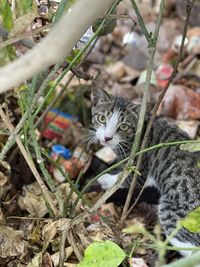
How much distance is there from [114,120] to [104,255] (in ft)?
5.38

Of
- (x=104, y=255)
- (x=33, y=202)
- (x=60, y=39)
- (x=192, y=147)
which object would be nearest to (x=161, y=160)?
(x=33, y=202)

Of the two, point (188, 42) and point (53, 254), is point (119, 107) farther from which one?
point (188, 42)

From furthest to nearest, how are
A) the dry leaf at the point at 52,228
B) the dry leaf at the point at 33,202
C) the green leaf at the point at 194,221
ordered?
the dry leaf at the point at 33,202 < the dry leaf at the point at 52,228 < the green leaf at the point at 194,221

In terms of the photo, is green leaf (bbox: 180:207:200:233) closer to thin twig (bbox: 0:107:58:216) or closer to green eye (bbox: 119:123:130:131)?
thin twig (bbox: 0:107:58:216)

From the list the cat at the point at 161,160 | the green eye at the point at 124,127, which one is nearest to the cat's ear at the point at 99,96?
the cat at the point at 161,160

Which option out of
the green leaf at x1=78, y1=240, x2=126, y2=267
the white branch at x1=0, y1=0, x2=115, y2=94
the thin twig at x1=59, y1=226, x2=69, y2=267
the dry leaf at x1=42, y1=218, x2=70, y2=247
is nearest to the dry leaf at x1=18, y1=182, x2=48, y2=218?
the dry leaf at x1=42, y1=218, x2=70, y2=247

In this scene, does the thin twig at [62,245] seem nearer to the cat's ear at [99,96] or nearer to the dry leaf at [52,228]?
the dry leaf at [52,228]

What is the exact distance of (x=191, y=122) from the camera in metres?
4.37

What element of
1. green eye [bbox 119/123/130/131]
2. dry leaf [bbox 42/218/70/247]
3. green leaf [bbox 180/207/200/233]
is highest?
green leaf [bbox 180/207/200/233]

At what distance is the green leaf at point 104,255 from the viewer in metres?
2.02

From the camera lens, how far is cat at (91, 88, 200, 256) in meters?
3.06

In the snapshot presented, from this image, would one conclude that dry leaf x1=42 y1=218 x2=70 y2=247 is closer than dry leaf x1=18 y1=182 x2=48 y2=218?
Yes

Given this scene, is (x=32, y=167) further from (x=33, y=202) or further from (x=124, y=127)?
(x=124, y=127)

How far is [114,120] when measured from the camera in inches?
141
